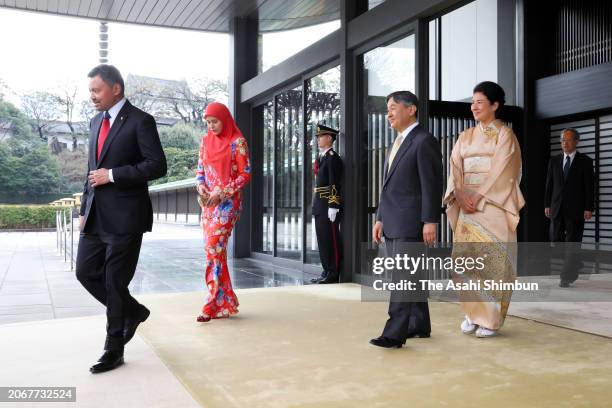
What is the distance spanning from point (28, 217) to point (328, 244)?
18276 mm

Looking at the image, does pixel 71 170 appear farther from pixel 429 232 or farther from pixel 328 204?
pixel 429 232

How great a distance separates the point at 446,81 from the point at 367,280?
253cm

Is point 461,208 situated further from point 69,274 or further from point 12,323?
point 69,274

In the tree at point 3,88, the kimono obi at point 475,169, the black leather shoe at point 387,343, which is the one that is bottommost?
the black leather shoe at point 387,343

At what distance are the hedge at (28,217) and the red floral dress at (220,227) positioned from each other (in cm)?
1890

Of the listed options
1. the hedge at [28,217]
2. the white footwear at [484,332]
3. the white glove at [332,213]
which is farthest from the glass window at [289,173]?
the hedge at [28,217]

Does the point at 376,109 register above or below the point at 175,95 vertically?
below

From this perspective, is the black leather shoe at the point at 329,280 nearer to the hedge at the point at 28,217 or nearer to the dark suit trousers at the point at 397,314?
the dark suit trousers at the point at 397,314

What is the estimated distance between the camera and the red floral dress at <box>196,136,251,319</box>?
4.00 metres

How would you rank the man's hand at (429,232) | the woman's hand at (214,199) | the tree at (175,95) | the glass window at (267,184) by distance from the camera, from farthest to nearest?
the tree at (175,95)
the glass window at (267,184)
the woman's hand at (214,199)
the man's hand at (429,232)

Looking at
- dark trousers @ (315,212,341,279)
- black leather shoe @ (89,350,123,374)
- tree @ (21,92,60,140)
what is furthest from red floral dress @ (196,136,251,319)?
tree @ (21,92,60,140)

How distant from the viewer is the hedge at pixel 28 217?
20938 mm

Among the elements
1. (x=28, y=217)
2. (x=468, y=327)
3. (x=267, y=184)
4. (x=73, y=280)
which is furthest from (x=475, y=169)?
(x=28, y=217)

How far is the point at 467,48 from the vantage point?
696 cm
